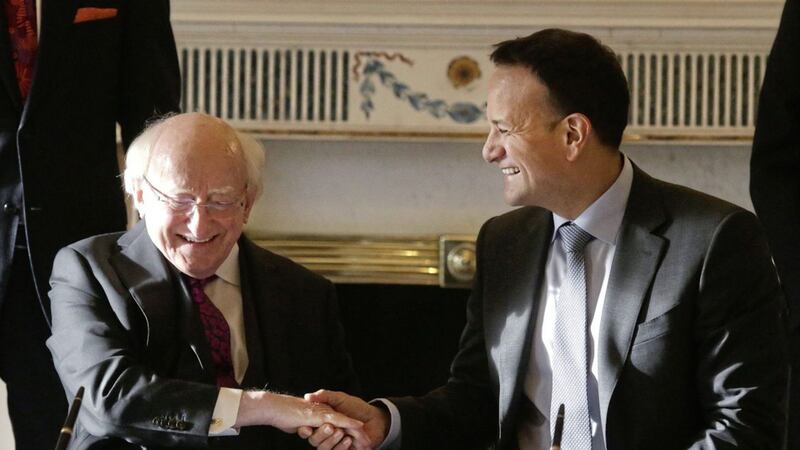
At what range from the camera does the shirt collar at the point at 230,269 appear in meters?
1.99

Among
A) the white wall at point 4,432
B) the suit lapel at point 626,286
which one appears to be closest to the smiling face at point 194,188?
the suit lapel at point 626,286

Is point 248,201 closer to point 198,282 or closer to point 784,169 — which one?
point 198,282

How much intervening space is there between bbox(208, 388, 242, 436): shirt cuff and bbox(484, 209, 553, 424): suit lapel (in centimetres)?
43

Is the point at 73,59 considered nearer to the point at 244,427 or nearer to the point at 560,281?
the point at 244,427

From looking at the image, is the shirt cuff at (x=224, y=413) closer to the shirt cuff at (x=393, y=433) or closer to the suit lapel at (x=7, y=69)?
the shirt cuff at (x=393, y=433)

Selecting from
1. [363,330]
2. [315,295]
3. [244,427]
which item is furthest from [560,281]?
[363,330]

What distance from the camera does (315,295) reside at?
205cm

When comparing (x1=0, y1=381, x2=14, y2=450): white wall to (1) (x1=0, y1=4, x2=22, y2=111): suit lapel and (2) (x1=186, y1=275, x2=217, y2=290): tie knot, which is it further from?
(2) (x1=186, y1=275, x2=217, y2=290): tie knot

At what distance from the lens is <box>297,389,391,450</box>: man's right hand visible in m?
1.83

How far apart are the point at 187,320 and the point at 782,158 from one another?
1.10m

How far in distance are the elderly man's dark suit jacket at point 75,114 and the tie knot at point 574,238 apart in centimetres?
81

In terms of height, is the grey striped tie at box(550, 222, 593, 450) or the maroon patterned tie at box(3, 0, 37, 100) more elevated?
the maroon patterned tie at box(3, 0, 37, 100)

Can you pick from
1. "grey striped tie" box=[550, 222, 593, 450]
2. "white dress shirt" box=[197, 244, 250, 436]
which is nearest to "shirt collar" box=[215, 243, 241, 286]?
"white dress shirt" box=[197, 244, 250, 436]

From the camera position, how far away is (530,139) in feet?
6.33
